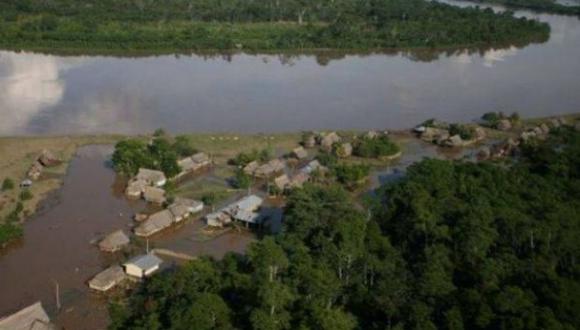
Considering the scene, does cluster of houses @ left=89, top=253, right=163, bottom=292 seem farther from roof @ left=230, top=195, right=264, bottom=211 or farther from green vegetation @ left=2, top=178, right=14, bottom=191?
green vegetation @ left=2, top=178, right=14, bottom=191

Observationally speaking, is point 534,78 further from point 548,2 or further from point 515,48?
point 548,2

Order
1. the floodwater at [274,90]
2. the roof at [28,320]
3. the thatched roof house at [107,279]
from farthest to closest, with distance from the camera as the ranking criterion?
the floodwater at [274,90], the thatched roof house at [107,279], the roof at [28,320]

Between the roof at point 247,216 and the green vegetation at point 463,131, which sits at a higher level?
the green vegetation at point 463,131

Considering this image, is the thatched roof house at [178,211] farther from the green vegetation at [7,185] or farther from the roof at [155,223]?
the green vegetation at [7,185]

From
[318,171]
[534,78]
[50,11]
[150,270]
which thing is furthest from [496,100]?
[50,11]

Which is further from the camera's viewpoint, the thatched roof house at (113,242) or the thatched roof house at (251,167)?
the thatched roof house at (251,167)

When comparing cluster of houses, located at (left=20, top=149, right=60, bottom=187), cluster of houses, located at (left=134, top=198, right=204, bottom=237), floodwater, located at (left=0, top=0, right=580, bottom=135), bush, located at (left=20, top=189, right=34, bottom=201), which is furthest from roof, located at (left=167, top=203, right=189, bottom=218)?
floodwater, located at (left=0, top=0, right=580, bottom=135)

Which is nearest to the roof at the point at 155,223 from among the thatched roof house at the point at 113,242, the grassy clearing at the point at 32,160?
the thatched roof house at the point at 113,242
